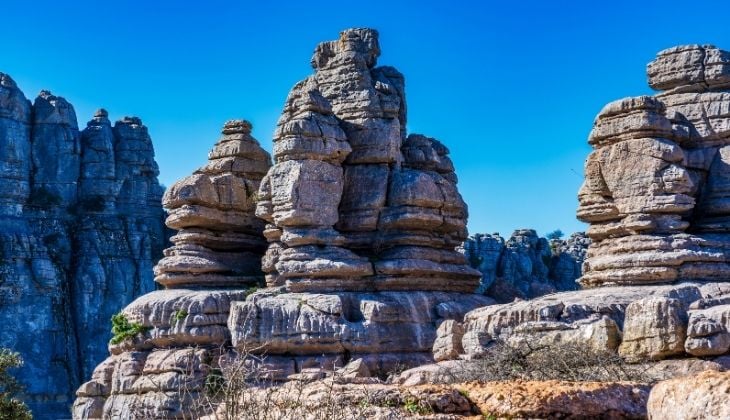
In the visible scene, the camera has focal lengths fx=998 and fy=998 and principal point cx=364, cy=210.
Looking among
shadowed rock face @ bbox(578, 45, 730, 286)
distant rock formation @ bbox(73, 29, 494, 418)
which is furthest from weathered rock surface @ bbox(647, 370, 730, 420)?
distant rock formation @ bbox(73, 29, 494, 418)

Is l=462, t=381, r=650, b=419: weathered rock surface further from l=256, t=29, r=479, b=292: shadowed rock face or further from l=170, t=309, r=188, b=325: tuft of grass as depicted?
l=170, t=309, r=188, b=325: tuft of grass

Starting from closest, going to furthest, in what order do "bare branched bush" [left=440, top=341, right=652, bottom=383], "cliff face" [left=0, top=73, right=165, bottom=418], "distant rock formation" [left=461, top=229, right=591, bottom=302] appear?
"bare branched bush" [left=440, top=341, right=652, bottom=383], "distant rock formation" [left=461, top=229, right=591, bottom=302], "cliff face" [left=0, top=73, right=165, bottom=418]

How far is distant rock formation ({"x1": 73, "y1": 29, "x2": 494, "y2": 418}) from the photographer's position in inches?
949

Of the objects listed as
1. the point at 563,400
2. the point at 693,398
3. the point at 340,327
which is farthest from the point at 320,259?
the point at 693,398

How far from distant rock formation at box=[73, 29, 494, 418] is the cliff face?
36.6 m

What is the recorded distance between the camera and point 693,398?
7.44 metres

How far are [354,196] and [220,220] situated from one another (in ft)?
13.7

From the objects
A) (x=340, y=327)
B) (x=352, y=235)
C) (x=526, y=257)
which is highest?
(x=526, y=257)

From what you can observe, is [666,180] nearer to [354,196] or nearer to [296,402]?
[354,196]

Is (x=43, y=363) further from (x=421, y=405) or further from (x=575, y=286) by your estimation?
(x=421, y=405)

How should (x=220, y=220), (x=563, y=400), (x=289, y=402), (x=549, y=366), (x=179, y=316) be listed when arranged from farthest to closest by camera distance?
(x=220, y=220)
(x=179, y=316)
(x=549, y=366)
(x=289, y=402)
(x=563, y=400)

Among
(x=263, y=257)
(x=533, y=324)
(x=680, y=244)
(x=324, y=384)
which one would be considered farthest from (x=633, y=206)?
(x=324, y=384)

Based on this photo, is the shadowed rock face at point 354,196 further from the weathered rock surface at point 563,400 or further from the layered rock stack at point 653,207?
the weathered rock surface at point 563,400

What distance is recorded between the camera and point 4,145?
68.4 metres
